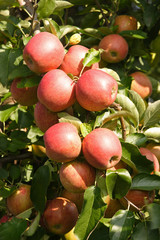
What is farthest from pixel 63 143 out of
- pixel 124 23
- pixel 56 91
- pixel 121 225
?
pixel 124 23

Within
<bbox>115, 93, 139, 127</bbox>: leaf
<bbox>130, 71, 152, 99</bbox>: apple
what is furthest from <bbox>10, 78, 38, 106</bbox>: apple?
<bbox>130, 71, 152, 99</bbox>: apple

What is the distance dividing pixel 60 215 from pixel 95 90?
41 centimetres

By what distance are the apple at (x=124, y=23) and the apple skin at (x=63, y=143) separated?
757 millimetres

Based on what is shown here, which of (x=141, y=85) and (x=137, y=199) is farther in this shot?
(x=141, y=85)

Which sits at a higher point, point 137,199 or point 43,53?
point 43,53

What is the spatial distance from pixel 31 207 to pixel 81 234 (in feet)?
1.19

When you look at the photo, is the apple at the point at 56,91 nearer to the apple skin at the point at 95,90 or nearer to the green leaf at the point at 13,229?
the apple skin at the point at 95,90

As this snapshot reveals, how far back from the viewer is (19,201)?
43.4 inches

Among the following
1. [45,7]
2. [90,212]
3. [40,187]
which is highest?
[45,7]

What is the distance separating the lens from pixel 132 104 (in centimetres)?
101

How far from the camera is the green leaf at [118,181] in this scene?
0.79m

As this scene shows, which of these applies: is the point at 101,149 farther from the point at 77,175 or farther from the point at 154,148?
the point at 154,148

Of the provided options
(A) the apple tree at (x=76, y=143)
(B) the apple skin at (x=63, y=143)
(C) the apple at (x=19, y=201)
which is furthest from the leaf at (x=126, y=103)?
(C) the apple at (x=19, y=201)

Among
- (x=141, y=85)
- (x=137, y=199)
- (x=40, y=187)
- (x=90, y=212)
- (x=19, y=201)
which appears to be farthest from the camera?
(x=141, y=85)
